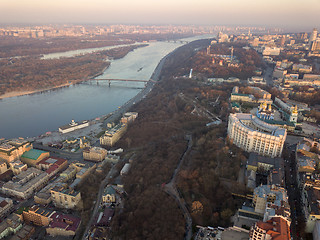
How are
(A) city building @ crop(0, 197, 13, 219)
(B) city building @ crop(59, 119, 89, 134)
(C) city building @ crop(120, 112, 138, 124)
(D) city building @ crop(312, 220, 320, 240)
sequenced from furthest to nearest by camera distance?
(C) city building @ crop(120, 112, 138, 124), (B) city building @ crop(59, 119, 89, 134), (A) city building @ crop(0, 197, 13, 219), (D) city building @ crop(312, 220, 320, 240)

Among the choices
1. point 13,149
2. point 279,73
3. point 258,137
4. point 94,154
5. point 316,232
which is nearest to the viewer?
point 316,232

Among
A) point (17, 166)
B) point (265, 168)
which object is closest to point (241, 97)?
point (265, 168)

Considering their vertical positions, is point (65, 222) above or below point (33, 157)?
below

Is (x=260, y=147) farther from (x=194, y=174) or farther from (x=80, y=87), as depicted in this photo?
(x=80, y=87)

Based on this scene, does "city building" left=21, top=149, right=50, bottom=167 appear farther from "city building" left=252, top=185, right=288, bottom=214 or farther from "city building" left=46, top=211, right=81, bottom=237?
"city building" left=252, top=185, right=288, bottom=214

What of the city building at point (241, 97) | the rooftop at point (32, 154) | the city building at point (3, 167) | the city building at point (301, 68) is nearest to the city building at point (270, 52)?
the city building at point (301, 68)

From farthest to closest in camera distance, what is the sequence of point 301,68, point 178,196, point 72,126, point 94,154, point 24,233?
point 301,68, point 72,126, point 94,154, point 178,196, point 24,233

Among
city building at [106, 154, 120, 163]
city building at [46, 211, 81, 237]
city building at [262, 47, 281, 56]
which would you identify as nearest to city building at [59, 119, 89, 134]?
city building at [106, 154, 120, 163]

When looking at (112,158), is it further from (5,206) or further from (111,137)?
(5,206)
